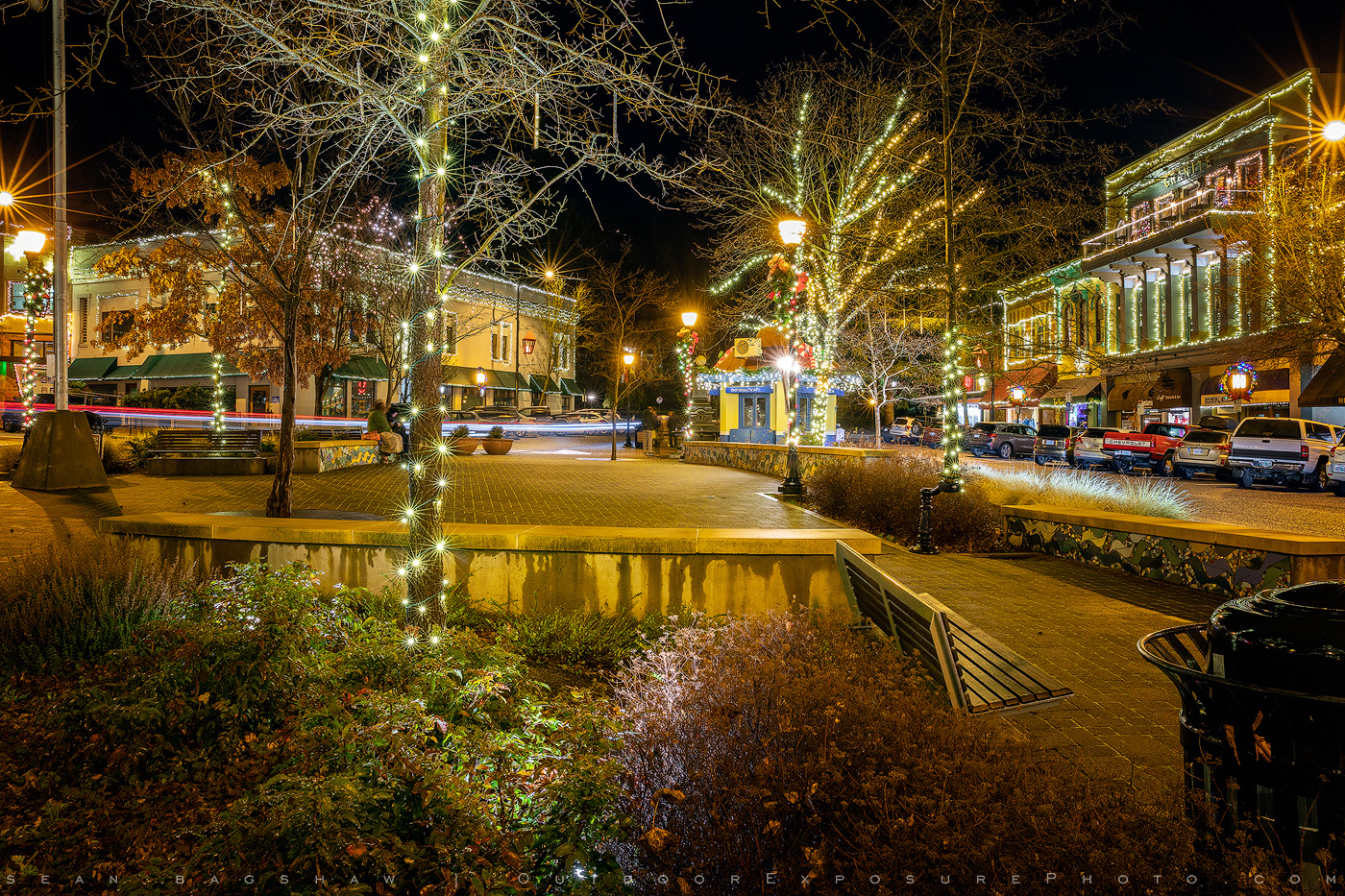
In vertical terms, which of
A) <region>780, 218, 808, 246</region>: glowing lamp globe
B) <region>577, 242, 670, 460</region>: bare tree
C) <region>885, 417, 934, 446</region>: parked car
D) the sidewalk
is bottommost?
the sidewalk

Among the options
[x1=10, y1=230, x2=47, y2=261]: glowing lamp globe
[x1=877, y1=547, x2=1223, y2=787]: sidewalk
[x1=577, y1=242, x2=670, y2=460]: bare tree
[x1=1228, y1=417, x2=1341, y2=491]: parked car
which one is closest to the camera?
[x1=877, y1=547, x2=1223, y2=787]: sidewalk

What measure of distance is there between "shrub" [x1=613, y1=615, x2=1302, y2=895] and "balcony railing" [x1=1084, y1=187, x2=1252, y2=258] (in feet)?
95.6

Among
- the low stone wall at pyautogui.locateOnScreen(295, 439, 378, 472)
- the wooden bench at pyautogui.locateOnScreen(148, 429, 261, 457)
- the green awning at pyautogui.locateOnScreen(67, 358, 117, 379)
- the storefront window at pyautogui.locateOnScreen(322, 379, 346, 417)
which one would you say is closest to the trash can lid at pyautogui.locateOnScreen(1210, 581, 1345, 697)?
the low stone wall at pyautogui.locateOnScreen(295, 439, 378, 472)

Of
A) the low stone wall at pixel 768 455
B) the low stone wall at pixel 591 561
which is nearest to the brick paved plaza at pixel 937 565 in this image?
the low stone wall at pixel 768 455

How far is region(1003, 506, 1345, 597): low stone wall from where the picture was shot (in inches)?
276

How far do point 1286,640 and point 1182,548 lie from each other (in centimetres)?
724

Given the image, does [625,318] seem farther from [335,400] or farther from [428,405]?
[428,405]

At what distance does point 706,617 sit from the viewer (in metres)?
5.57

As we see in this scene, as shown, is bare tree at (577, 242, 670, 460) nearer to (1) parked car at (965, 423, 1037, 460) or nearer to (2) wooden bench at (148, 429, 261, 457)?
(1) parked car at (965, 423, 1037, 460)

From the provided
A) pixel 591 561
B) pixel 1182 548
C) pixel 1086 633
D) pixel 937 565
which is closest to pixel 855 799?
pixel 591 561

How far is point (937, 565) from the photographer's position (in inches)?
375

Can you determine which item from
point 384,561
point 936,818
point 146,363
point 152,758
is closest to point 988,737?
point 936,818

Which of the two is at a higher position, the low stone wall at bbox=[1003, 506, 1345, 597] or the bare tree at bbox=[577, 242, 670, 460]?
→ the bare tree at bbox=[577, 242, 670, 460]

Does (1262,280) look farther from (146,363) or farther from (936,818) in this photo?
(146,363)
